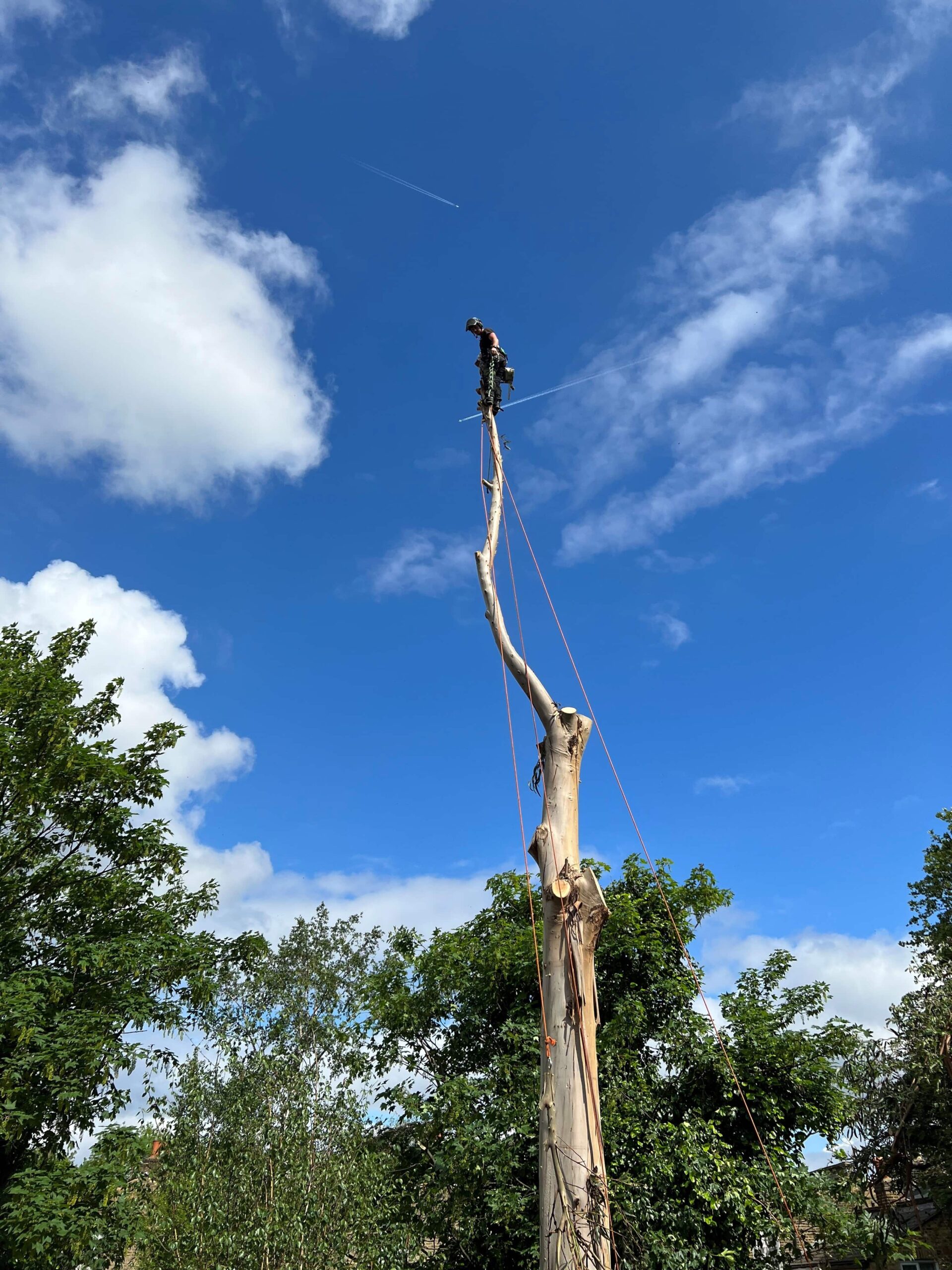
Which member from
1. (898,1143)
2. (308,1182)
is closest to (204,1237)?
(308,1182)

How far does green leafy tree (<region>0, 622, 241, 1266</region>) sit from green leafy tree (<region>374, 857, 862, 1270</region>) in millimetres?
4443

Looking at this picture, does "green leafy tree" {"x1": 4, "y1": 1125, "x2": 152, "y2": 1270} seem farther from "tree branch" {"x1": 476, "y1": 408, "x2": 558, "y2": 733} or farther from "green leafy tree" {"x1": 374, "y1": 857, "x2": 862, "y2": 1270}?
"tree branch" {"x1": 476, "y1": 408, "x2": 558, "y2": 733}

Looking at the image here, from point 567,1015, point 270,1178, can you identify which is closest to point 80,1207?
point 270,1178

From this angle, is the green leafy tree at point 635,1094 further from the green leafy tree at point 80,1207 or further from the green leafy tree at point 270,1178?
the green leafy tree at point 80,1207

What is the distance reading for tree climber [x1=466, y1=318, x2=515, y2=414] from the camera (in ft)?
25.2

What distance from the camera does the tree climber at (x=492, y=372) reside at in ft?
25.2

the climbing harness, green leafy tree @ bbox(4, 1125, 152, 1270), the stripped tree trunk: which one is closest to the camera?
the stripped tree trunk

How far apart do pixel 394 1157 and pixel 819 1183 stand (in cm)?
698

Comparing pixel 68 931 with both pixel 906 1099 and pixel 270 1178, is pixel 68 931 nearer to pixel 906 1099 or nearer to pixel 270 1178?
pixel 270 1178

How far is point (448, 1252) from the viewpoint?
13664 mm

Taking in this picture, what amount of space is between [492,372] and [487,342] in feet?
1.00

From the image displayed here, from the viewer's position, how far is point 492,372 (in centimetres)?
768

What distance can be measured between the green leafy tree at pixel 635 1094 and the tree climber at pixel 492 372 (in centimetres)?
1029

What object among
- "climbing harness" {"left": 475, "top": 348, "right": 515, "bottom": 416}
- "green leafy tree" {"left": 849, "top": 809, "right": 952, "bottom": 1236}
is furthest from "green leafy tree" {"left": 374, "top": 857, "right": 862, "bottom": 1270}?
"climbing harness" {"left": 475, "top": 348, "right": 515, "bottom": 416}
